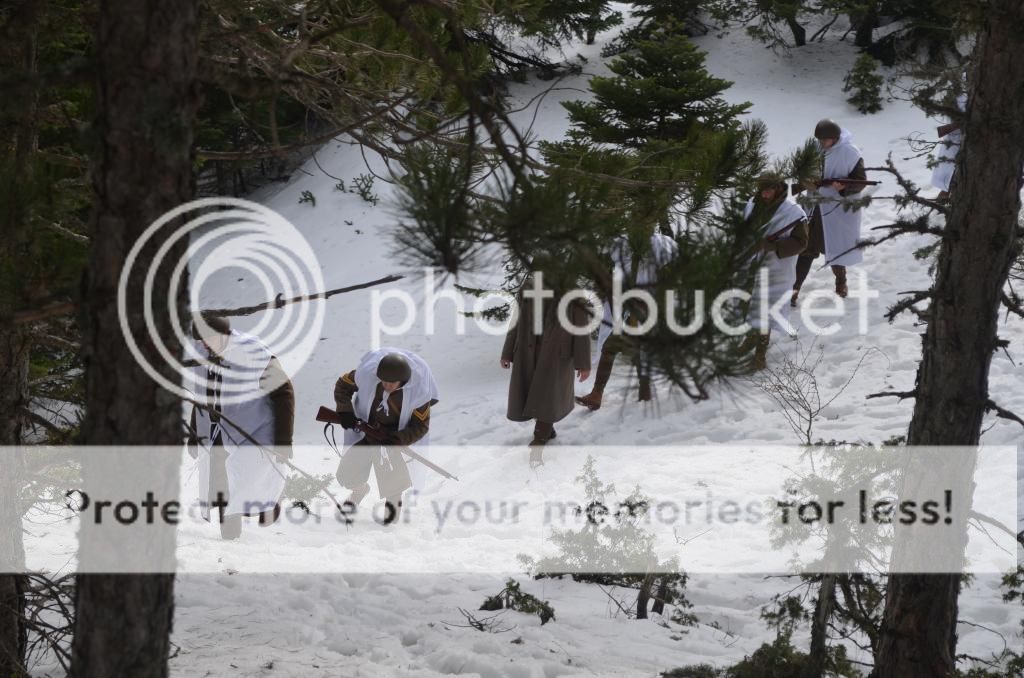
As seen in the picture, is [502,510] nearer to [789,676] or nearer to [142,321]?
[789,676]

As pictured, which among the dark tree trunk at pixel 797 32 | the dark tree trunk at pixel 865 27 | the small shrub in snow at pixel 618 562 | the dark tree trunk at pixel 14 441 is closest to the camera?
the dark tree trunk at pixel 14 441

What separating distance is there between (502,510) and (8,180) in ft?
16.0

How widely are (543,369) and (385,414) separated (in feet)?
4.44

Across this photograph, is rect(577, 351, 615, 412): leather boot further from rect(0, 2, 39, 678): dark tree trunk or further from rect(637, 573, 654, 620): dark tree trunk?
rect(0, 2, 39, 678): dark tree trunk

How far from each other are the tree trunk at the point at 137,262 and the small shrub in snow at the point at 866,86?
14.2 meters

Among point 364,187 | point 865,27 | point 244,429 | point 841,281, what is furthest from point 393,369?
point 865,27

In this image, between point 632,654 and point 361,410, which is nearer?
point 632,654

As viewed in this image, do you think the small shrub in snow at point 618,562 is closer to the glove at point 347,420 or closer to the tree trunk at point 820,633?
the tree trunk at point 820,633

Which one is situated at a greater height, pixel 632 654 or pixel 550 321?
pixel 550 321

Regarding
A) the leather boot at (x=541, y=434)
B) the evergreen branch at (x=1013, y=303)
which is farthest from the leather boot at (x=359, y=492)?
the evergreen branch at (x=1013, y=303)

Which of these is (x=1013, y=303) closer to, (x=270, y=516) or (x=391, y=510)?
(x=391, y=510)

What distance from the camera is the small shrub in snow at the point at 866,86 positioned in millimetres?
14438

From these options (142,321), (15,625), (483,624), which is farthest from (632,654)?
(142,321)

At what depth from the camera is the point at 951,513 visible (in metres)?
3.70
